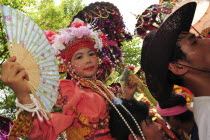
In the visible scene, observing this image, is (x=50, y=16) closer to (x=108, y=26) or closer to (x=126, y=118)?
(x=108, y=26)

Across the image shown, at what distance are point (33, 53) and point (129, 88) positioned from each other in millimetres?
1538

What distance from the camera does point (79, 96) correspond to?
2736mm

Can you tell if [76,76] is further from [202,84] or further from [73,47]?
[202,84]

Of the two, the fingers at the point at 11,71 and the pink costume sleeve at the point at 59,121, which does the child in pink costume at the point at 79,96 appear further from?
the fingers at the point at 11,71

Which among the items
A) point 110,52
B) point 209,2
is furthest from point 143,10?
point 110,52

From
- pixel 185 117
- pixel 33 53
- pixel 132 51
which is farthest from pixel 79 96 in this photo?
pixel 132 51

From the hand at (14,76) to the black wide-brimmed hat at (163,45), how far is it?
0.95 m

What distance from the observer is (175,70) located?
1.93 metres

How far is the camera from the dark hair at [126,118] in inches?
104

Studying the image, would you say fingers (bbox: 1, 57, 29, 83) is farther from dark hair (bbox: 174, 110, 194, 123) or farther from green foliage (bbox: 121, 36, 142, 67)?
green foliage (bbox: 121, 36, 142, 67)

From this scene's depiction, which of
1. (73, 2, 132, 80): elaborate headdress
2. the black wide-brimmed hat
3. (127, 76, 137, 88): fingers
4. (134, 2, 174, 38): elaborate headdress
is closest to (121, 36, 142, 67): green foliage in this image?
(134, 2, 174, 38): elaborate headdress

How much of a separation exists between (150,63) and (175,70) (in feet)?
0.65

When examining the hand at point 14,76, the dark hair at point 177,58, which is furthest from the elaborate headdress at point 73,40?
the dark hair at point 177,58

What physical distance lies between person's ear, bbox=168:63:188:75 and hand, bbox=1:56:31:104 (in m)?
1.10
